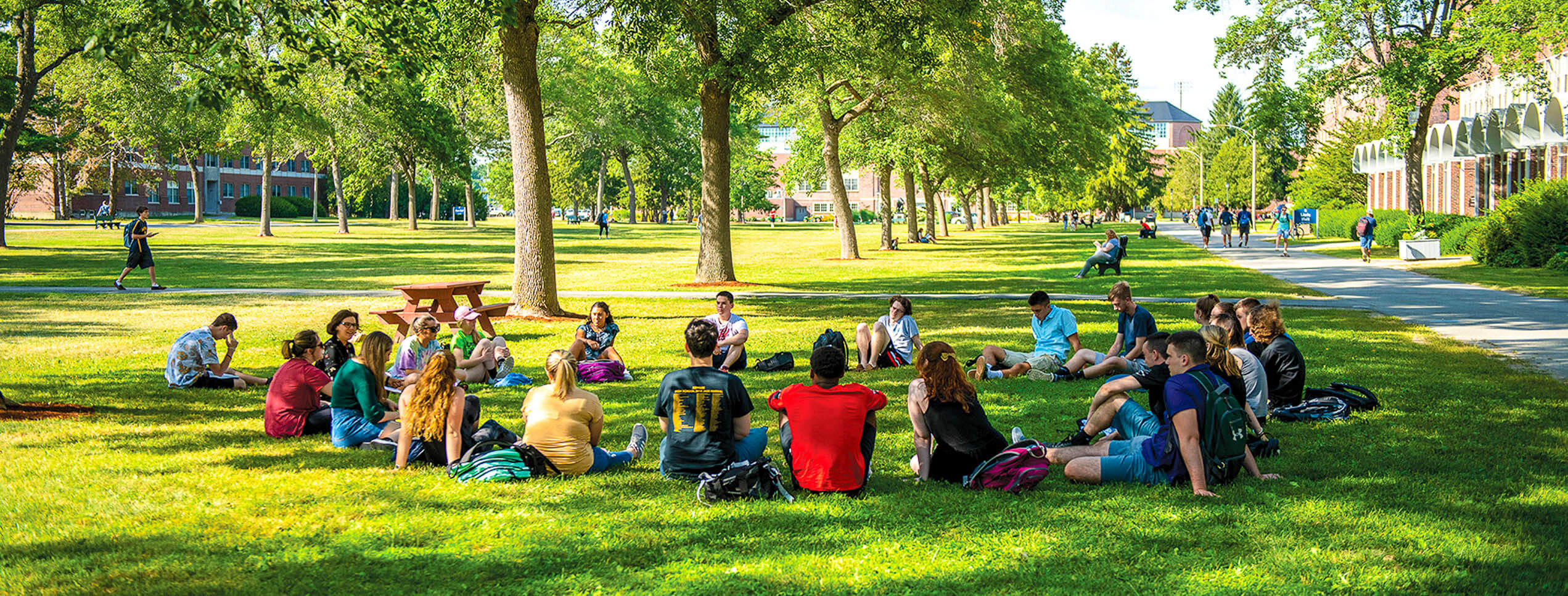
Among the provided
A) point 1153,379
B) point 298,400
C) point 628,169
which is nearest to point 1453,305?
point 1153,379

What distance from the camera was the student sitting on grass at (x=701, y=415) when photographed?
721 cm

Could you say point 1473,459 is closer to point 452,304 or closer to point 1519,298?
point 452,304

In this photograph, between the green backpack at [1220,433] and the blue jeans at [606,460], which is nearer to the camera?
the green backpack at [1220,433]

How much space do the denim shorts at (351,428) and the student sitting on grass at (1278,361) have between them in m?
6.76

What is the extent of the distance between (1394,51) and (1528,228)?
11306mm

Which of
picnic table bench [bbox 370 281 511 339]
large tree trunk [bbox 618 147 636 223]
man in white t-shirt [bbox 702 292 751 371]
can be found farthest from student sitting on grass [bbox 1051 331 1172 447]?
large tree trunk [bbox 618 147 636 223]

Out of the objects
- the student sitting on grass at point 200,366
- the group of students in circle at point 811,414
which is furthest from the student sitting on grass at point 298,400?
the student sitting on grass at point 200,366

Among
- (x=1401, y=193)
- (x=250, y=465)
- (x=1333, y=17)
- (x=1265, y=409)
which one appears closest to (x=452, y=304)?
(x=250, y=465)

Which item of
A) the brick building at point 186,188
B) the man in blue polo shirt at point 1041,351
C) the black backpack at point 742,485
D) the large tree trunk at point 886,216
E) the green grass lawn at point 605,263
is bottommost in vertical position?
the black backpack at point 742,485

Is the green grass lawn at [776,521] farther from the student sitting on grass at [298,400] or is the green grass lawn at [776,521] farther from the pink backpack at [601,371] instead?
the pink backpack at [601,371]

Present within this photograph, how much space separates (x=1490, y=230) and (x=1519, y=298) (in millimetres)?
10856

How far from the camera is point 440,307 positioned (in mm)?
16359

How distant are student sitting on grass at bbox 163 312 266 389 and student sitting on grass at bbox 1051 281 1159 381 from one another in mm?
8059

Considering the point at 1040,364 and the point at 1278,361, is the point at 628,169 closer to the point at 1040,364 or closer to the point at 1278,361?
the point at 1040,364
